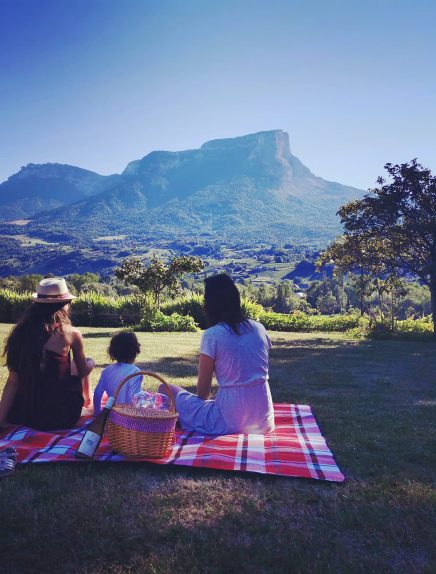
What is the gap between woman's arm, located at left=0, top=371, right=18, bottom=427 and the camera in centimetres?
428

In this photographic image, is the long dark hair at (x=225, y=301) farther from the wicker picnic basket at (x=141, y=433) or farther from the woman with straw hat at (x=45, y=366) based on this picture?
the woman with straw hat at (x=45, y=366)

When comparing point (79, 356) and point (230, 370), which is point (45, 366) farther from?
point (230, 370)

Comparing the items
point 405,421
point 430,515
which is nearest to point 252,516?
point 430,515

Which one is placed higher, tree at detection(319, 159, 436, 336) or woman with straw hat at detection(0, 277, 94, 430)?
tree at detection(319, 159, 436, 336)

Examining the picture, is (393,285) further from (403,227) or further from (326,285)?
(326,285)

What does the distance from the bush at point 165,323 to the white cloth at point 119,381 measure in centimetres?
1385

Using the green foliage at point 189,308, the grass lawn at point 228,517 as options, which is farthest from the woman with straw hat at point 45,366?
the green foliage at point 189,308

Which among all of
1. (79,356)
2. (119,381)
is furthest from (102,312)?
(119,381)

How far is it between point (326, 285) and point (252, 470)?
7161 cm

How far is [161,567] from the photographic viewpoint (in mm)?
2434

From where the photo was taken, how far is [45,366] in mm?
4355

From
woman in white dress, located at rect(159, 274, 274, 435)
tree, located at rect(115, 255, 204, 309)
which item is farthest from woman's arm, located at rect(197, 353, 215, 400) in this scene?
tree, located at rect(115, 255, 204, 309)

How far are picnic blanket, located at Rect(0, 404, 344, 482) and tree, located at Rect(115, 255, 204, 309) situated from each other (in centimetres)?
1447

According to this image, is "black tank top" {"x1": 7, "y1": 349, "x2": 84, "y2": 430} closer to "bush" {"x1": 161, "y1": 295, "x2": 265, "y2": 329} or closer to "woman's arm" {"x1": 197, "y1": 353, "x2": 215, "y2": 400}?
"woman's arm" {"x1": 197, "y1": 353, "x2": 215, "y2": 400}
